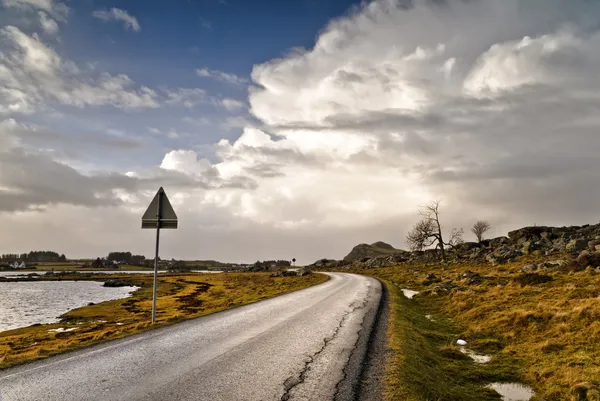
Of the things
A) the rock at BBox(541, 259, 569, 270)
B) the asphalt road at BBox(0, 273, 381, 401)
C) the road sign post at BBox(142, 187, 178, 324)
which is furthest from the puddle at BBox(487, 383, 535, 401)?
the rock at BBox(541, 259, 569, 270)

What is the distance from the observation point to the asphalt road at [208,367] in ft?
22.1

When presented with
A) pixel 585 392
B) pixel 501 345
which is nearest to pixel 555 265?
pixel 501 345

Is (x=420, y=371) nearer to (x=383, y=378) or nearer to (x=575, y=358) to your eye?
(x=383, y=378)

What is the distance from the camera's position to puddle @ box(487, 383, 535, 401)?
8817 mm

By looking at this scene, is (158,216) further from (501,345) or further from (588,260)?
(588,260)

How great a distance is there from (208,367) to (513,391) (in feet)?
25.5

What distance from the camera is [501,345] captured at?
13.9 meters

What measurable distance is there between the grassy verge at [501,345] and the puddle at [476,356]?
24 centimetres

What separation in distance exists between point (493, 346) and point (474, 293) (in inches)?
482

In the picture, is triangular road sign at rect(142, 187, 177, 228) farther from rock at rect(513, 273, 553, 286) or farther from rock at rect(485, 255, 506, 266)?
rock at rect(485, 255, 506, 266)

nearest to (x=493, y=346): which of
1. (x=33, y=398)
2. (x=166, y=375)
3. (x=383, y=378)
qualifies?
(x=383, y=378)

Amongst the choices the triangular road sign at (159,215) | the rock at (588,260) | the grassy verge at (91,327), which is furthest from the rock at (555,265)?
the triangular road sign at (159,215)

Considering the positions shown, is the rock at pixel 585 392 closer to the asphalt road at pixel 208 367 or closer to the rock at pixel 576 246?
the asphalt road at pixel 208 367

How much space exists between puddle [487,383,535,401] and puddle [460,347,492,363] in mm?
2129
